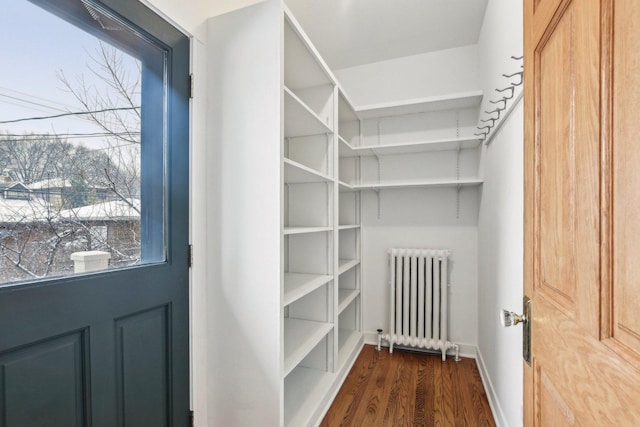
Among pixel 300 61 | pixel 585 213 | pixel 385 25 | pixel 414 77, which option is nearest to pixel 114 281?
pixel 585 213

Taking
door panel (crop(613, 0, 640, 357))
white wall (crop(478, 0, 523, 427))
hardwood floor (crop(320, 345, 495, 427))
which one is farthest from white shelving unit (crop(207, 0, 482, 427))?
door panel (crop(613, 0, 640, 357))

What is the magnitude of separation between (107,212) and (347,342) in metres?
2.24

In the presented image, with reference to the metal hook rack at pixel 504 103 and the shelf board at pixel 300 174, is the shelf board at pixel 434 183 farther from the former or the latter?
the shelf board at pixel 300 174

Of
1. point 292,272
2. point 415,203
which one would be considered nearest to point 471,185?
point 415,203

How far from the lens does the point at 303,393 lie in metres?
1.95

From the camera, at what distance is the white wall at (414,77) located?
2.72 m

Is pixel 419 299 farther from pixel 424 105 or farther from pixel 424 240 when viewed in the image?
pixel 424 105

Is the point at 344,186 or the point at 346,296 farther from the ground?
the point at 344,186

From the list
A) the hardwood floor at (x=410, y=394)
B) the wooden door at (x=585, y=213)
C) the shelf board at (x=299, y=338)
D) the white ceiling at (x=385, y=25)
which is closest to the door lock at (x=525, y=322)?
the wooden door at (x=585, y=213)

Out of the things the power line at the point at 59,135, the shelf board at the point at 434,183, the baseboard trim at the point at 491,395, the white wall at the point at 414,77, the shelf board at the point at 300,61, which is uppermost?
the white wall at the point at 414,77

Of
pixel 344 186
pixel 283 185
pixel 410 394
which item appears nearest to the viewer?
pixel 283 185

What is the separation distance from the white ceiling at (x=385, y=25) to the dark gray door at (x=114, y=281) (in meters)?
1.29

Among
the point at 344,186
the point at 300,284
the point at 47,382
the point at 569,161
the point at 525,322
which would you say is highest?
the point at 344,186

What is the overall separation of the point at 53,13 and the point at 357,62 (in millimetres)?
2497
